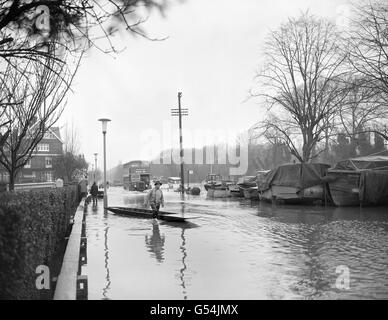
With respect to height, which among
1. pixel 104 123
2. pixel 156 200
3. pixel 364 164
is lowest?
pixel 156 200

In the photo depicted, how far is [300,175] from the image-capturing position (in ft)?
87.2

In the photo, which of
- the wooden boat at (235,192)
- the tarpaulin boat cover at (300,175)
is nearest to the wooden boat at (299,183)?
the tarpaulin boat cover at (300,175)

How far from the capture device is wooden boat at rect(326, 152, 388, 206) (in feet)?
76.8

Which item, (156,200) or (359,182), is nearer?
(156,200)

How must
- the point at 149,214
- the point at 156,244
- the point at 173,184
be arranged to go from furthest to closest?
1. the point at 173,184
2. the point at 149,214
3. the point at 156,244

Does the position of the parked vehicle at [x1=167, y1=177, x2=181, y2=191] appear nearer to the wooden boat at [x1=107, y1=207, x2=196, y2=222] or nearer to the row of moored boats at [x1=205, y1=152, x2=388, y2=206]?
the row of moored boats at [x1=205, y1=152, x2=388, y2=206]

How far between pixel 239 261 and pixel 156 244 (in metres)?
3.01

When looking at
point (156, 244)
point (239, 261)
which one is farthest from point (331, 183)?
point (239, 261)

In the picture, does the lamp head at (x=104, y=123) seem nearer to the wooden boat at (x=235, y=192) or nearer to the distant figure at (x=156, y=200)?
the distant figure at (x=156, y=200)

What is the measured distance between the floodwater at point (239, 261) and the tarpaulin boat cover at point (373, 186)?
733 centimetres

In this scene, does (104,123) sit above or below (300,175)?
above

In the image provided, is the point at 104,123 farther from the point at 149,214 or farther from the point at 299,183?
the point at 299,183
